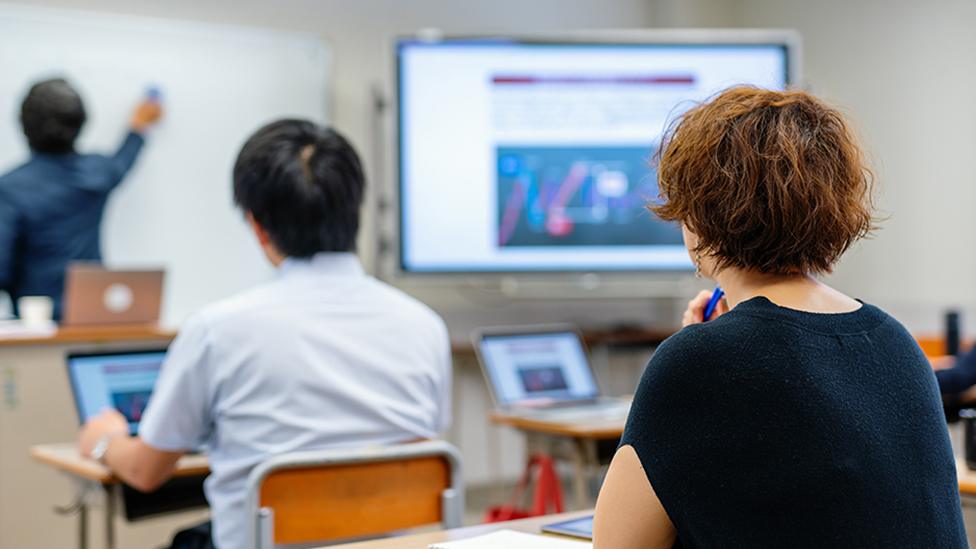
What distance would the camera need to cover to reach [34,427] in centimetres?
376

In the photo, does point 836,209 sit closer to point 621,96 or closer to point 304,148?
point 304,148

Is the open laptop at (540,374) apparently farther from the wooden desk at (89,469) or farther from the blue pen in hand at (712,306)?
the blue pen in hand at (712,306)

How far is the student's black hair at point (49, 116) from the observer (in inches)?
181

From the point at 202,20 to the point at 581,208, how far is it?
6.14 feet

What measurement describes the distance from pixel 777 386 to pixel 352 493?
1028mm

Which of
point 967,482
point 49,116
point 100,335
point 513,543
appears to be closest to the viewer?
point 513,543

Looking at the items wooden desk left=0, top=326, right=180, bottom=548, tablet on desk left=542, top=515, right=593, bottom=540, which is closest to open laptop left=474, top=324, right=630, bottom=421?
wooden desk left=0, top=326, right=180, bottom=548

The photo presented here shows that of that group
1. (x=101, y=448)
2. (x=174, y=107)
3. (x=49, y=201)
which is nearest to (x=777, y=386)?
(x=101, y=448)

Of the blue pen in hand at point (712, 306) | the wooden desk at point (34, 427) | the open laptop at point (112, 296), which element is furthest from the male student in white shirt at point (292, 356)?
the open laptop at point (112, 296)

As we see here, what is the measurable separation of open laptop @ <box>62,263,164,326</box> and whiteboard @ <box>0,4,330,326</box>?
78 cm

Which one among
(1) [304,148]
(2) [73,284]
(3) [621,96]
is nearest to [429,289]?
(3) [621,96]

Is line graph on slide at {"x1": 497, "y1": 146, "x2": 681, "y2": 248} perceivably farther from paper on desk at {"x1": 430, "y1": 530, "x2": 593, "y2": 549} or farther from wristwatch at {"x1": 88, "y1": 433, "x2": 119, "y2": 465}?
paper on desk at {"x1": 430, "y1": 530, "x2": 593, "y2": 549}

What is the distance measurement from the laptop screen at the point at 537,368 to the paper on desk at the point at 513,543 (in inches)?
82.8

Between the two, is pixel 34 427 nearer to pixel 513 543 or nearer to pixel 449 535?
pixel 449 535
